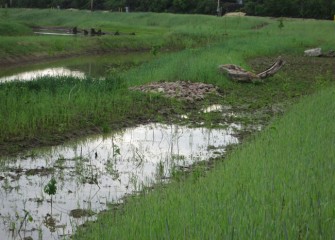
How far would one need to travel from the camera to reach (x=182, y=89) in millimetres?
13445

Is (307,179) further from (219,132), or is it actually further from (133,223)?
(219,132)

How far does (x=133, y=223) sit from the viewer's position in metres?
4.71

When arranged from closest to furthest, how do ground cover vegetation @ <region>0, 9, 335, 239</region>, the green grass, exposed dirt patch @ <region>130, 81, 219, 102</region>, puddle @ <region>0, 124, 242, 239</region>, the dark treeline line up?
ground cover vegetation @ <region>0, 9, 335, 239</region> → puddle @ <region>0, 124, 242, 239</region> → the green grass → exposed dirt patch @ <region>130, 81, 219, 102</region> → the dark treeline

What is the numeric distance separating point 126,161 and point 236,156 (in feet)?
6.08

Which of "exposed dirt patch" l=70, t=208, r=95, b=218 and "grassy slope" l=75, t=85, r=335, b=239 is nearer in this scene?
"grassy slope" l=75, t=85, r=335, b=239

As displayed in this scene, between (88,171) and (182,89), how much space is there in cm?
611

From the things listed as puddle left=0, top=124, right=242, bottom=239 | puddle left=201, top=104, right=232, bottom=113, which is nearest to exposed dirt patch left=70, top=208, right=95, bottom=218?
puddle left=0, top=124, right=242, bottom=239

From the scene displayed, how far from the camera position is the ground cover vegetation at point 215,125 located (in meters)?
4.50

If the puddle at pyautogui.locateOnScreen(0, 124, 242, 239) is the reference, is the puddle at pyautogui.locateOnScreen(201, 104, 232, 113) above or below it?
above

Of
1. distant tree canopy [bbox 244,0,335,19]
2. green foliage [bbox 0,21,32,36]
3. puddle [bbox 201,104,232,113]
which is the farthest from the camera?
distant tree canopy [bbox 244,0,335,19]

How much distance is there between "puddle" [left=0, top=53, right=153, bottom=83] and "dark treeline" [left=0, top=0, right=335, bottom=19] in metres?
22.0

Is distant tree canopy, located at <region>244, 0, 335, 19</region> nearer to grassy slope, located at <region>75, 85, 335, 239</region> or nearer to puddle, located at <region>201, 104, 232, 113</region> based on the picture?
puddle, located at <region>201, 104, 232, 113</region>

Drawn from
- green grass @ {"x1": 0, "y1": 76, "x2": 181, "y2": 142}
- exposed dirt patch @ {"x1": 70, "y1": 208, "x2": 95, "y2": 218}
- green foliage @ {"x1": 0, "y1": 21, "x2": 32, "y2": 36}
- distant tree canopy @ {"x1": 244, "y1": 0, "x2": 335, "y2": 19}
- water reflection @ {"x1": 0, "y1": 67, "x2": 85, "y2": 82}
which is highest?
distant tree canopy @ {"x1": 244, "y1": 0, "x2": 335, "y2": 19}

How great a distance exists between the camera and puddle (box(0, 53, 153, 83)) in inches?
776
